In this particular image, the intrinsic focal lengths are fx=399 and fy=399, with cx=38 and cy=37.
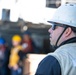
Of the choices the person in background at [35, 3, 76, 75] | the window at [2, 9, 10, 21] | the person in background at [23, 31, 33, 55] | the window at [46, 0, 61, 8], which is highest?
the person in background at [35, 3, 76, 75]

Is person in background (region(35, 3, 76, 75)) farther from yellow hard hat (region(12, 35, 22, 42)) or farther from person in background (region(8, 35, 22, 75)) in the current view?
yellow hard hat (region(12, 35, 22, 42))

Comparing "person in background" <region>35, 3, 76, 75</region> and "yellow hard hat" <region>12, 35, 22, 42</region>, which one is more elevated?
"person in background" <region>35, 3, 76, 75</region>

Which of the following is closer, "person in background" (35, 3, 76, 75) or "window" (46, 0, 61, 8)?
"person in background" (35, 3, 76, 75)

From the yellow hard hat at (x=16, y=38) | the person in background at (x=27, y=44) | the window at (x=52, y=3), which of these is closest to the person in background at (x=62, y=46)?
the window at (x=52, y=3)

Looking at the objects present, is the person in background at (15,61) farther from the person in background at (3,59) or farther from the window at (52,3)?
the window at (52,3)

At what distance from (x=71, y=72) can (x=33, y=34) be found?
8534 millimetres

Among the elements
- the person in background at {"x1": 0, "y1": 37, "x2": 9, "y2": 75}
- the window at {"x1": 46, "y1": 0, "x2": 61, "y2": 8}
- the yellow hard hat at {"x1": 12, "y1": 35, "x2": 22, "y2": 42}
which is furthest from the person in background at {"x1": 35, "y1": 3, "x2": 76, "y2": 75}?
the yellow hard hat at {"x1": 12, "y1": 35, "x2": 22, "y2": 42}

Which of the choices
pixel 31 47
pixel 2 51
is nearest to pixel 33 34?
pixel 31 47

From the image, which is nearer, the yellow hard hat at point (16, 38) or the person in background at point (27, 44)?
the person in background at point (27, 44)

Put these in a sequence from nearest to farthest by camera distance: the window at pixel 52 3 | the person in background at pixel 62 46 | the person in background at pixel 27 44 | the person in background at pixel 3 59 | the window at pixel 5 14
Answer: the person in background at pixel 62 46 < the window at pixel 52 3 < the person in background at pixel 3 59 < the person in background at pixel 27 44 < the window at pixel 5 14

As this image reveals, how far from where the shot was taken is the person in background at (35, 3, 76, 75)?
2.03 m

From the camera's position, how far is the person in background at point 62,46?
6.67 feet

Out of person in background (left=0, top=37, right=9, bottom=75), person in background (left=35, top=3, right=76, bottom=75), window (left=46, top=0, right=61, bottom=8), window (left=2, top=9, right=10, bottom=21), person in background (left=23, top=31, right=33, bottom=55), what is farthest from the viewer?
window (left=2, top=9, right=10, bottom=21)

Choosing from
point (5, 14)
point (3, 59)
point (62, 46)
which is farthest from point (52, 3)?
point (62, 46)
